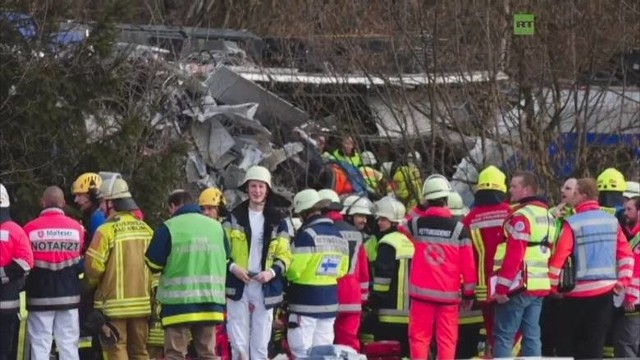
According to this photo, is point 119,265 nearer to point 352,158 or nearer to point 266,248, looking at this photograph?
point 266,248

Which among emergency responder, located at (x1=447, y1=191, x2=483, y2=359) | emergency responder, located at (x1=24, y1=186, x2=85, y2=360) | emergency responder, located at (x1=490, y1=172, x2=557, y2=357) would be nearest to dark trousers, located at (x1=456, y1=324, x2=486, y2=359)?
emergency responder, located at (x1=447, y1=191, x2=483, y2=359)

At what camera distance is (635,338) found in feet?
53.3

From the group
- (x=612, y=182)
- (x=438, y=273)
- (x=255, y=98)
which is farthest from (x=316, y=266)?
(x=255, y=98)

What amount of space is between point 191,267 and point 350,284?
221cm

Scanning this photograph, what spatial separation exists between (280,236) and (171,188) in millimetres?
4592

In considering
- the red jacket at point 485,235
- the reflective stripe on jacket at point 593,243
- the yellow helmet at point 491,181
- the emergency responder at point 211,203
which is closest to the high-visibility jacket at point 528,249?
the red jacket at point 485,235

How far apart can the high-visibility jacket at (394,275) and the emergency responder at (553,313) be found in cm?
139

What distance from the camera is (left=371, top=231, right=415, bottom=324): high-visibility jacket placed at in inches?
624

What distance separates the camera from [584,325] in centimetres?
1570

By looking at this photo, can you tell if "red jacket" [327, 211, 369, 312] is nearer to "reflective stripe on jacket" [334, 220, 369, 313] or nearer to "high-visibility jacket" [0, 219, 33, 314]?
"reflective stripe on jacket" [334, 220, 369, 313]

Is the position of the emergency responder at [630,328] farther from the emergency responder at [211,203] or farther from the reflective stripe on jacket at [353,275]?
the emergency responder at [211,203]

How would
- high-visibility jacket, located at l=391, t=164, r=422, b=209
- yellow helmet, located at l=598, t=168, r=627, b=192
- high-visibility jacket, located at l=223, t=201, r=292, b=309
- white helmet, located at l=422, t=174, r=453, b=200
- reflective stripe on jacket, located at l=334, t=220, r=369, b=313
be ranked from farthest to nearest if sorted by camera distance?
high-visibility jacket, located at l=391, t=164, r=422, b=209
yellow helmet, located at l=598, t=168, r=627, b=192
reflective stripe on jacket, located at l=334, t=220, r=369, b=313
white helmet, located at l=422, t=174, r=453, b=200
high-visibility jacket, located at l=223, t=201, r=292, b=309

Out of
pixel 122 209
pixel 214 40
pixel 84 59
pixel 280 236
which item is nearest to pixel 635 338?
pixel 280 236

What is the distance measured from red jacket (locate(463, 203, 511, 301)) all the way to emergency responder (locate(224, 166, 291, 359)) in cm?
184
